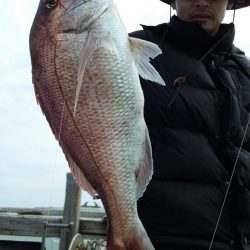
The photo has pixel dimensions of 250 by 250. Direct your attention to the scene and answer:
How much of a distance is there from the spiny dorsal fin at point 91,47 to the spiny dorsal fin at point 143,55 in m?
0.12

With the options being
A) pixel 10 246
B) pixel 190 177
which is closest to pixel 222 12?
pixel 190 177

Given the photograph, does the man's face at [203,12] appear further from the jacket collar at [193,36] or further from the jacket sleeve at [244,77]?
the jacket sleeve at [244,77]

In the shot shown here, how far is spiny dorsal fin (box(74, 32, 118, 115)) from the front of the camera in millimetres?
2322

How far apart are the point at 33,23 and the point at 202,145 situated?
1092 millimetres

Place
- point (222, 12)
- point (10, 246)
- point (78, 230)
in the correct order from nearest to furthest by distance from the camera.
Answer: point (222, 12), point (78, 230), point (10, 246)

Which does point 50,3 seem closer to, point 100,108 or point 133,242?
point 100,108

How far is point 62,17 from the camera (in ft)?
8.16

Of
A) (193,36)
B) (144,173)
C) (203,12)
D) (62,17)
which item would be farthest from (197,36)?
(144,173)

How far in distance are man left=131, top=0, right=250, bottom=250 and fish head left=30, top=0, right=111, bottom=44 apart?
25.9 inches

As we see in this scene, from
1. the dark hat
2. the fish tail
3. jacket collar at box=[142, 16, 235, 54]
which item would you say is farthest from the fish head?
the dark hat

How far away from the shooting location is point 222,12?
133 inches

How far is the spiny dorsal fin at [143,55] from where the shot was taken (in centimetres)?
249

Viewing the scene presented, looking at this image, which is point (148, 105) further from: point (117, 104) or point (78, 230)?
point (78, 230)

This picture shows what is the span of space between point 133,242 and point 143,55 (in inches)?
33.8
